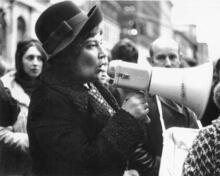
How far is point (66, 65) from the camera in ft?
7.29

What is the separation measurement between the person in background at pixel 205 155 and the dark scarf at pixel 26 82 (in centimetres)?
183

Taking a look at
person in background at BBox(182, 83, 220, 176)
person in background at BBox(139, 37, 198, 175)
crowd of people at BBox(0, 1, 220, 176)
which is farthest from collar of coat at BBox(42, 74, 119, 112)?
person in background at BBox(139, 37, 198, 175)

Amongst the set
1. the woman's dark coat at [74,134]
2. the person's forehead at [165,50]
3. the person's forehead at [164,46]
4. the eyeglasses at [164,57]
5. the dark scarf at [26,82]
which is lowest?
the woman's dark coat at [74,134]

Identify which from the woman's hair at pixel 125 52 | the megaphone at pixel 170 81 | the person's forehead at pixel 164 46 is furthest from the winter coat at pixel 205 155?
the woman's hair at pixel 125 52

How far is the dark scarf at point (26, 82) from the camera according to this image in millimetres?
3796

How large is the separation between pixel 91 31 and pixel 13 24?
17.6 m

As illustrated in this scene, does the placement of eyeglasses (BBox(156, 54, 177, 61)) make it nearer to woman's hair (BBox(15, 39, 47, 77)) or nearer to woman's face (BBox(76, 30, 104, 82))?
woman's hair (BBox(15, 39, 47, 77))

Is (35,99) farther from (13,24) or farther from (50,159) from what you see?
(13,24)

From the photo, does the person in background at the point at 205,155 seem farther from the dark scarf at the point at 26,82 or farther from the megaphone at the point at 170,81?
the dark scarf at the point at 26,82

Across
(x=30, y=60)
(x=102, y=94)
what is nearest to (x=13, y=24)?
(x=30, y=60)

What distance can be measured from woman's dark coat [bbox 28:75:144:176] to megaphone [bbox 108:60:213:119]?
0.19 m

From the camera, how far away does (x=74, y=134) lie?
2010 millimetres

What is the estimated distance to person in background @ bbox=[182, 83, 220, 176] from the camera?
2.17 meters

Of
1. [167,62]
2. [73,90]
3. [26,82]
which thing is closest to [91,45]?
[73,90]
